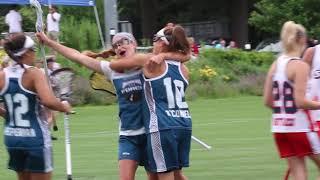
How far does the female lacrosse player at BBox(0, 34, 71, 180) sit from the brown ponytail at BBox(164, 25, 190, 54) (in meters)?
1.38

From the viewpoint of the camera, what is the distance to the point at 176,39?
31.3 feet

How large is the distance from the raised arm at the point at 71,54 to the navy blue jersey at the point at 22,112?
2.21 feet

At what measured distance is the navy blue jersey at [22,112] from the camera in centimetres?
863

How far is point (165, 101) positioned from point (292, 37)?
4.50ft

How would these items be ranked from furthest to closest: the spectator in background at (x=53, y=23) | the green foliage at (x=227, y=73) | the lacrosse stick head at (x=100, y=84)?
the spectator in background at (x=53, y=23), the green foliage at (x=227, y=73), the lacrosse stick head at (x=100, y=84)

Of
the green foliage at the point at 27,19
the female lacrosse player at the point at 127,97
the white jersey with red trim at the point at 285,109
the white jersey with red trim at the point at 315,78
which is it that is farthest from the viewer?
the green foliage at the point at 27,19

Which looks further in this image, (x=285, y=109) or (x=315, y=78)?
(x=315, y=78)

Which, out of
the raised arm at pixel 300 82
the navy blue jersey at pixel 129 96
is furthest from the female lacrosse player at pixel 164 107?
the raised arm at pixel 300 82

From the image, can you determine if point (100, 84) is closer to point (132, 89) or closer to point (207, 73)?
point (132, 89)

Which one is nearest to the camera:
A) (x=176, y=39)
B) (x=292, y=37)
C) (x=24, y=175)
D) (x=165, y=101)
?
(x=24, y=175)

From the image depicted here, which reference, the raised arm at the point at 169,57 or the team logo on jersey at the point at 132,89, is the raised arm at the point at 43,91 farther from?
the raised arm at the point at 169,57

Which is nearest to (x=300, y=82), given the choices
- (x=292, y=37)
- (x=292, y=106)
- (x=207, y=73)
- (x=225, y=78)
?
(x=292, y=106)

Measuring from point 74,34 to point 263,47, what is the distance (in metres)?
12.4

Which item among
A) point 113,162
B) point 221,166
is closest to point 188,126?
point 221,166
